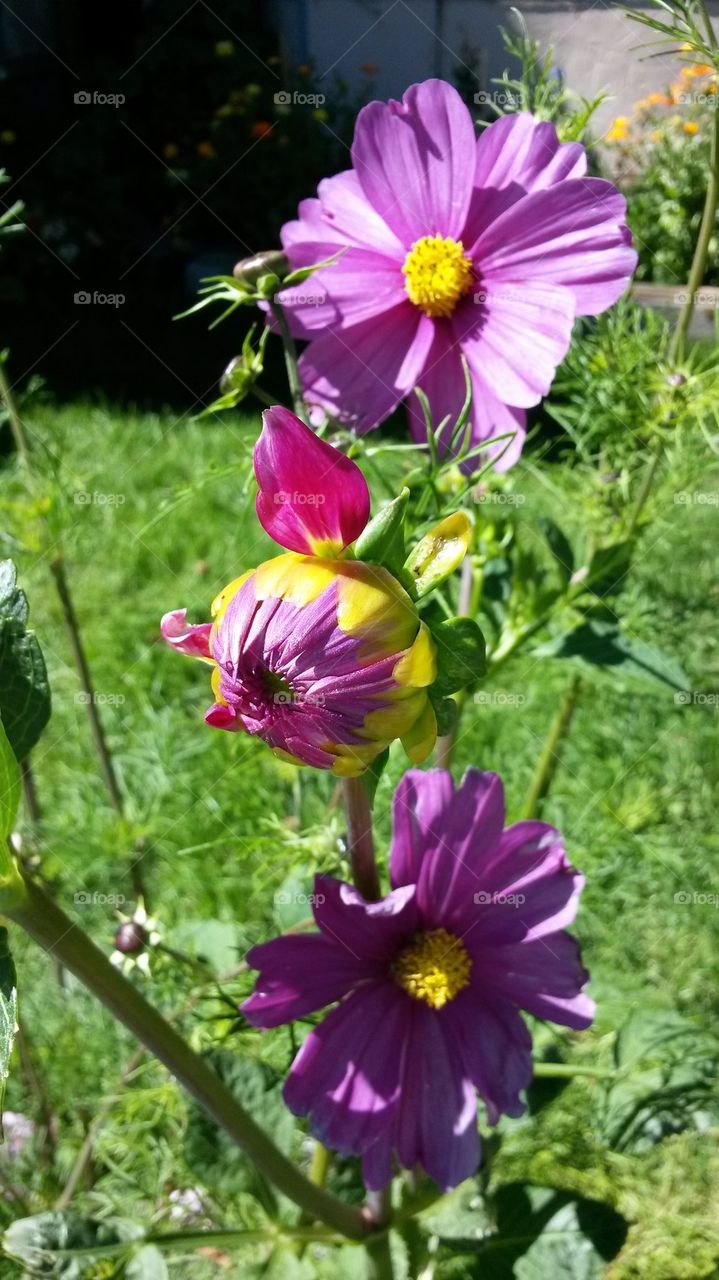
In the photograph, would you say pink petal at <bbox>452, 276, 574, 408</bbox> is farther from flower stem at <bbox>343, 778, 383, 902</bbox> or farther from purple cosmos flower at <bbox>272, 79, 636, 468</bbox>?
flower stem at <bbox>343, 778, 383, 902</bbox>

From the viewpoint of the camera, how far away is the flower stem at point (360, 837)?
0.47m

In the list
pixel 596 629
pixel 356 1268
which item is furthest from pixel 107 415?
pixel 356 1268

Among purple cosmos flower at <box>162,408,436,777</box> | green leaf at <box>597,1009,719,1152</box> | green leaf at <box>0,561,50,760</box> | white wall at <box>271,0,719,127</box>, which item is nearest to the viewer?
purple cosmos flower at <box>162,408,436,777</box>

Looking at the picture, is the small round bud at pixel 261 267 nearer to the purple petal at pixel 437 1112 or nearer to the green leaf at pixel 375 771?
the green leaf at pixel 375 771

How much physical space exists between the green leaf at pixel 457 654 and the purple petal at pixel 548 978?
8.8 inches

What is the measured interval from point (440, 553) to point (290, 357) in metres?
0.18

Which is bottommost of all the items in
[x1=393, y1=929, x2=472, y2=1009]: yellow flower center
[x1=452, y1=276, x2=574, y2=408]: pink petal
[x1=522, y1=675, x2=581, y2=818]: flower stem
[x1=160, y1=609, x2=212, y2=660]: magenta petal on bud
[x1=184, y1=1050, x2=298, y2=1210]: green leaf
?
[x1=184, y1=1050, x2=298, y2=1210]: green leaf

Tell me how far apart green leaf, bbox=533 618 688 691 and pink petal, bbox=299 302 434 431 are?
0.23 metres

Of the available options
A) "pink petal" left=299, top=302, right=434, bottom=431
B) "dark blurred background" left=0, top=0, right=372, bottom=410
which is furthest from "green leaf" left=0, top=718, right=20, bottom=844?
"dark blurred background" left=0, top=0, right=372, bottom=410

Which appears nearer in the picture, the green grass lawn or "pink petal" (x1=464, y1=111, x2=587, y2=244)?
"pink petal" (x1=464, y1=111, x2=587, y2=244)

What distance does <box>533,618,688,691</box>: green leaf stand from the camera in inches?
28.7

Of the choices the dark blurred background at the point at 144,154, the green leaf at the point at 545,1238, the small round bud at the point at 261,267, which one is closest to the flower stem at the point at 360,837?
the small round bud at the point at 261,267

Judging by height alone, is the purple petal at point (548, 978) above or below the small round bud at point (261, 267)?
below

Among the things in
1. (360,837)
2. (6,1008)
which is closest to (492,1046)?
(360,837)
